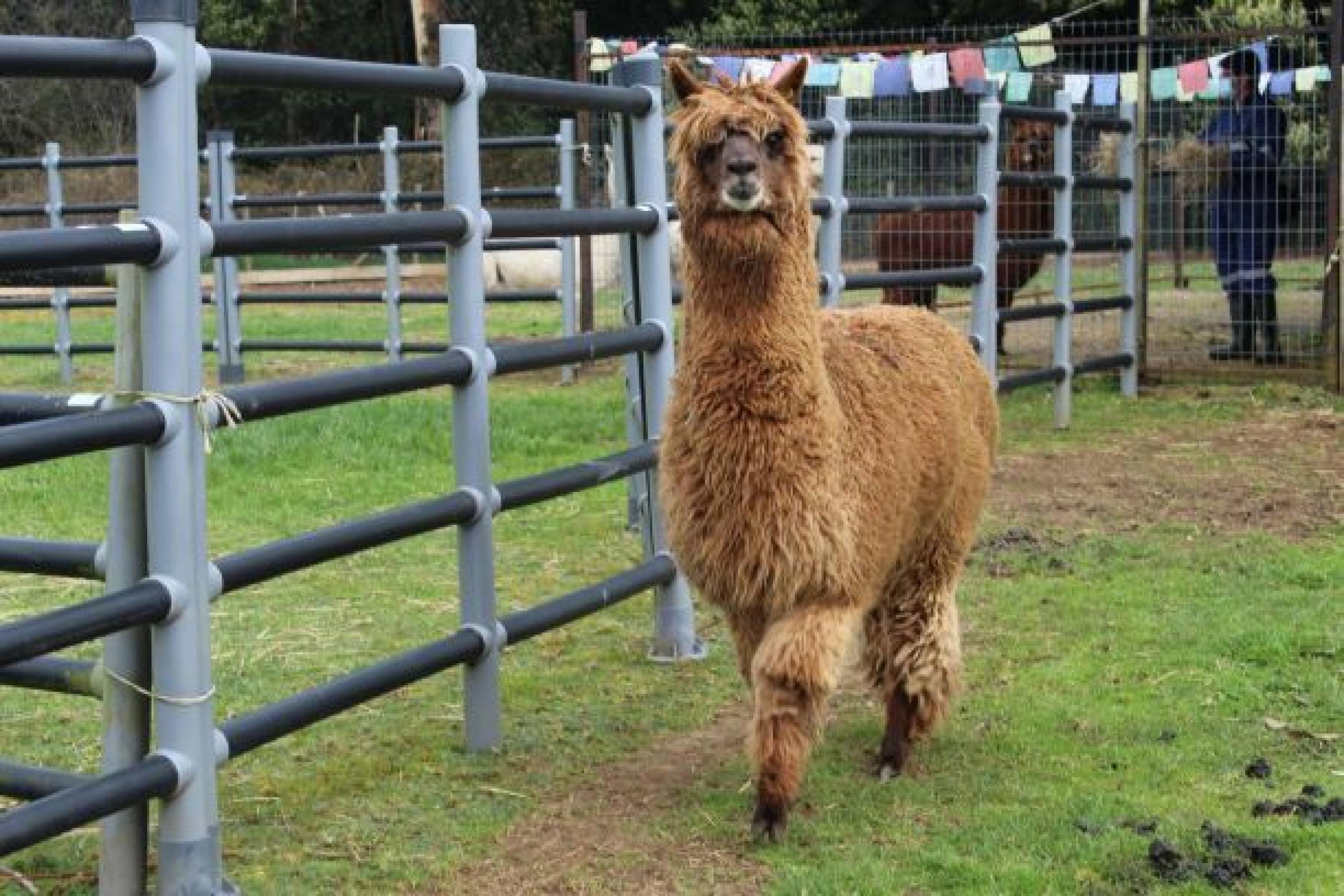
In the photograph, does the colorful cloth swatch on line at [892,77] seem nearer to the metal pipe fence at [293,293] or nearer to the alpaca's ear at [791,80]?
the metal pipe fence at [293,293]

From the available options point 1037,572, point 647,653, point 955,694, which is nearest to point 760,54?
point 1037,572

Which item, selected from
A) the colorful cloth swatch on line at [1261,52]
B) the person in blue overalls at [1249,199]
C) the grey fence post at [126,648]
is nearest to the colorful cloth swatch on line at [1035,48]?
the person in blue overalls at [1249,199]

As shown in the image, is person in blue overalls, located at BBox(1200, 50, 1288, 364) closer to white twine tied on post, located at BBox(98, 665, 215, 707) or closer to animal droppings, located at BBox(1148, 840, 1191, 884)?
animal droppings, located at BBox(1148, 840, 1191, 884)

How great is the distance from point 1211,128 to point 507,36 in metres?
19.7

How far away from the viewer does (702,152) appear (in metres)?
4.27

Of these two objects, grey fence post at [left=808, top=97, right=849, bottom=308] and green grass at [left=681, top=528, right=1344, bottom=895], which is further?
grey fence post at [left=808, top=97, right=849, bottom=308]

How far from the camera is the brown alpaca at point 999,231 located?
39.0ft

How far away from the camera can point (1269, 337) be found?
40.7ft

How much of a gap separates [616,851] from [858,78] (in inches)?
348

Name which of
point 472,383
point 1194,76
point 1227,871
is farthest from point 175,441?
point 1194,76

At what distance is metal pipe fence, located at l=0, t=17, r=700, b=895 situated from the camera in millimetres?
3238

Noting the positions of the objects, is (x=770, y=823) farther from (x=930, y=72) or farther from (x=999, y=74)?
(x=999, y=74)

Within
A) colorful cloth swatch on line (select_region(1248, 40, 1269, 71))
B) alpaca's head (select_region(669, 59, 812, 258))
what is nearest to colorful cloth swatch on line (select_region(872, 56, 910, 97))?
colorful cloth swatch on line (select_region(1248, 40, 1269, 71))

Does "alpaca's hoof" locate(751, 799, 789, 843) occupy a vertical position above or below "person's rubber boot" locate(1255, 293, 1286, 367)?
below
